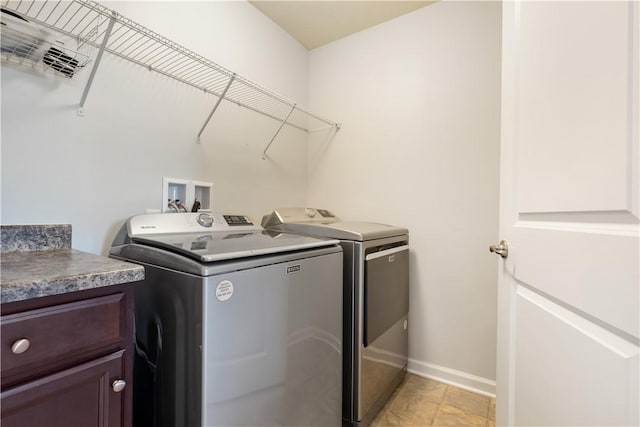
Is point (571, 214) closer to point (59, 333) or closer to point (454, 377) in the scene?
point (59, 333)

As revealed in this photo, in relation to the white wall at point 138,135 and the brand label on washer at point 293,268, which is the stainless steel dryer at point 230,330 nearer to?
the brand label on washer at point 293,268

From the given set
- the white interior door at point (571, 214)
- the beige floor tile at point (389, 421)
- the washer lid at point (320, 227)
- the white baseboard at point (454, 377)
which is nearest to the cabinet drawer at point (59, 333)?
the washer lid at point (320, 227)

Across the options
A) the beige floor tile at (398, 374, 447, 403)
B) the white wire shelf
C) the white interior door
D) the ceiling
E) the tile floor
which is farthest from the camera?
the ceiling

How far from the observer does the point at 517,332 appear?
1.03 metres

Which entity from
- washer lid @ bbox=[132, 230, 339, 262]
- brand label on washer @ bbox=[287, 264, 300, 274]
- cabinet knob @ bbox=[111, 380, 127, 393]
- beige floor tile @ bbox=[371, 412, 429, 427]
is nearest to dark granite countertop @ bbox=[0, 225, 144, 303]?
washer lid @ bbox=[132, 230, 339, 262]

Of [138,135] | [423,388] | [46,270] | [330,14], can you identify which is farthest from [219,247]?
[330,14]

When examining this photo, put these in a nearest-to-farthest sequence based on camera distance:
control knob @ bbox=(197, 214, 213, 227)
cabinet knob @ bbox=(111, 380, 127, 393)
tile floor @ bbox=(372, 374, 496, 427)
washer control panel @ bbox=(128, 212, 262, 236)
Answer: cabinet knob @ bbox=(111, 380, 127, 393) → washer control panel @ bbox=(128, 212, 262, 236) → control knob @ bbox=(197, 214, 213, 227) → tile floor @ bbox=(372, 374, 496, 427)

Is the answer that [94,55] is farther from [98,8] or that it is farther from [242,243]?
[242,243]

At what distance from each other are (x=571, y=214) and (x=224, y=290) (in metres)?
0.95

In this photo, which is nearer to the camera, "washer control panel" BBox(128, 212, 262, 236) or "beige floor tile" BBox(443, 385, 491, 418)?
"washer control panel" BBox(128, 212, 262, 236)

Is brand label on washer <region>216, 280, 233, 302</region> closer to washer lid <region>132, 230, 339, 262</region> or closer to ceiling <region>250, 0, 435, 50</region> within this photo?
washer lid <region>132, 230, 339, 262</region>

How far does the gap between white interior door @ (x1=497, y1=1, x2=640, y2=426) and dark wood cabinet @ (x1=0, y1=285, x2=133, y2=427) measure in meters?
1.11

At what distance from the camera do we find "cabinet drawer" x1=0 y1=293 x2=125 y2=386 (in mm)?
617

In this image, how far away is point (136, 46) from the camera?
1.42m
